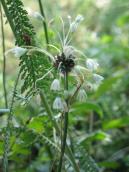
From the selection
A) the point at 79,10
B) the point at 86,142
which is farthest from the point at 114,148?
the point at 79,10

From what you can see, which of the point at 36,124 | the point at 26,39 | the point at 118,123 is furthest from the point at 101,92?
the point at 26,39

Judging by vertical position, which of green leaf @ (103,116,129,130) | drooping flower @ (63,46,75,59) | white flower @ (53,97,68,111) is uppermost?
drooping flower @ (63,46,75,59)

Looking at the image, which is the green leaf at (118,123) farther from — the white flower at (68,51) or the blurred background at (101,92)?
the white flower at (68,51)

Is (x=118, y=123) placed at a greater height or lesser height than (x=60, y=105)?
lesser

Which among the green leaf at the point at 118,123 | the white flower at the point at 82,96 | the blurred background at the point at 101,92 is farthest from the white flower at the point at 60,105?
the green leaf at the point at 118,123

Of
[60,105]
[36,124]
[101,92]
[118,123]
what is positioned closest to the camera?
[60,105]

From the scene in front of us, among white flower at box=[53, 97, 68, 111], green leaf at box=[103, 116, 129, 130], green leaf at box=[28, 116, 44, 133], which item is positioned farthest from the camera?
green leaf at box=[103, 116, 129, 130]

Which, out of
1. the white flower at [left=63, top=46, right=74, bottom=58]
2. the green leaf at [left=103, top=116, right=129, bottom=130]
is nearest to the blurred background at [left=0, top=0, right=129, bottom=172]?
the green leaf at [left=103, top=116, right=129, bottom=130]

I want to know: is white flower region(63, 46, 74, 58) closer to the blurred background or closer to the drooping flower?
the drooping flower

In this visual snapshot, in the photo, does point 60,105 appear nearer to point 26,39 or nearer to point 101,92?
point 26,39
